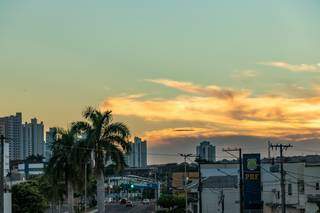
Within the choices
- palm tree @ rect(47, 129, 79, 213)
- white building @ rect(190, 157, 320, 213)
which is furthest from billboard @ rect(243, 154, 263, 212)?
palm tree @ rect(47, 129, 79, 213)

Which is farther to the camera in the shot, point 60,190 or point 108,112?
point 60,190

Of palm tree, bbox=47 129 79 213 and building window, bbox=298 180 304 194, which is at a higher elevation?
palm tree, bbox=47 129 79 213

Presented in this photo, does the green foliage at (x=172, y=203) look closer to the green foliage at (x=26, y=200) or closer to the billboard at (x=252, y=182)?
the billboard at (x=252, y=182)

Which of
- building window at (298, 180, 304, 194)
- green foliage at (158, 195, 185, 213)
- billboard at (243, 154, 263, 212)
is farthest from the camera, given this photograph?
green foliage at (158, 195, 185, 213)

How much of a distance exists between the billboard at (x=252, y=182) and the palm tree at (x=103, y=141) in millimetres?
23250

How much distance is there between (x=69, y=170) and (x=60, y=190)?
13099mm

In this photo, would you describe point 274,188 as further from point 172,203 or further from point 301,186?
point 172,203

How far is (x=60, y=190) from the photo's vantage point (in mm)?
81375

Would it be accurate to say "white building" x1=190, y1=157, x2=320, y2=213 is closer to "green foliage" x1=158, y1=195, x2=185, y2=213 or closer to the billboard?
the billboard

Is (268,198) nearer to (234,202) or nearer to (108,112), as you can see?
(234,202)

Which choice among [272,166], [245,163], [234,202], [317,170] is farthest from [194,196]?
[317,170]

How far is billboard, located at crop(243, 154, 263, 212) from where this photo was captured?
8194 cm

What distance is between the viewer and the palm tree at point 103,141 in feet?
203

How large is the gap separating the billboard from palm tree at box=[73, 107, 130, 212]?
23.2m
